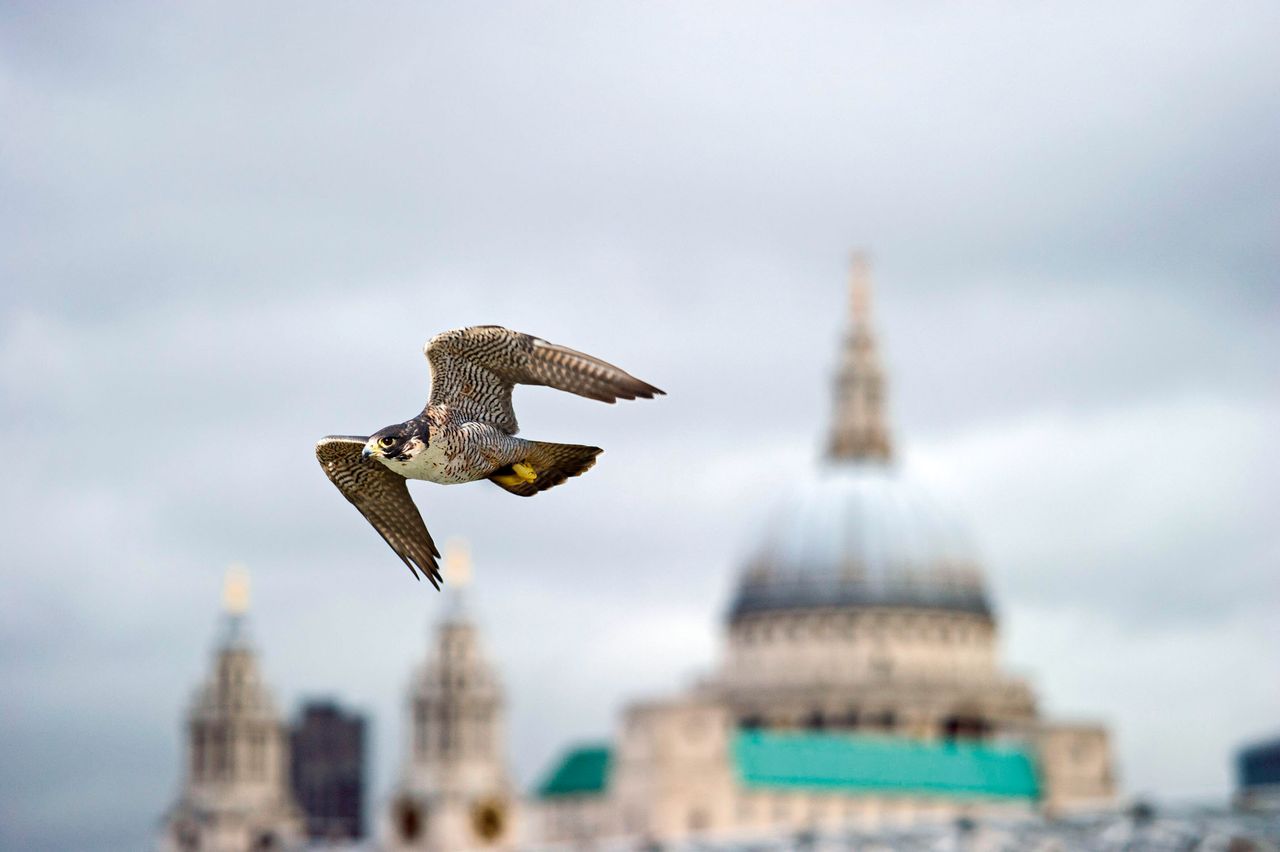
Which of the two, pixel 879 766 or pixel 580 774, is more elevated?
pixel 580 774

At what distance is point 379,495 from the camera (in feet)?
96.2

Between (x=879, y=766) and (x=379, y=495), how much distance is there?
141 m

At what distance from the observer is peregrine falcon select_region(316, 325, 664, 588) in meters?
27.3

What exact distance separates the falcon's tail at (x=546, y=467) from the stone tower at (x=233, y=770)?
526 feet

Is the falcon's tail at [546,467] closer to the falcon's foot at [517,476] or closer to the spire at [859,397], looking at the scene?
the falcon's foot at [517,476]

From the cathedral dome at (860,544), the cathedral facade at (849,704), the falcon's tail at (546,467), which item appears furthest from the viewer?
the cathedral dome at (860,544)

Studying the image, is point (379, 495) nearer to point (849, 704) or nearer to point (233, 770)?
point (849, 704)

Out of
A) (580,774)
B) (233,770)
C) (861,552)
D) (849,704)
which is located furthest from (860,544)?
(233,770)


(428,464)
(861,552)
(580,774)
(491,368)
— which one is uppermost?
(861,552)

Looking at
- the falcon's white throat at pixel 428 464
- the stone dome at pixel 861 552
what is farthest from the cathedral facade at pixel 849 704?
the falcon's white throat at pixel 428 464

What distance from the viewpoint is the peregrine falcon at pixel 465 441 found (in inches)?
1077

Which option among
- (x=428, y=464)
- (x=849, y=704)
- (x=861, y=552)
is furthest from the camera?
(x=861, y=552)

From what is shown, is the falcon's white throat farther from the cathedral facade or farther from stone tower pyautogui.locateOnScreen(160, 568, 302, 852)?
stone tower pyautogui.locateOnScreen(160, 568, 302, 852)

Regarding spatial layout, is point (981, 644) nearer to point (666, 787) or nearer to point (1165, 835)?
point (666, 787)
